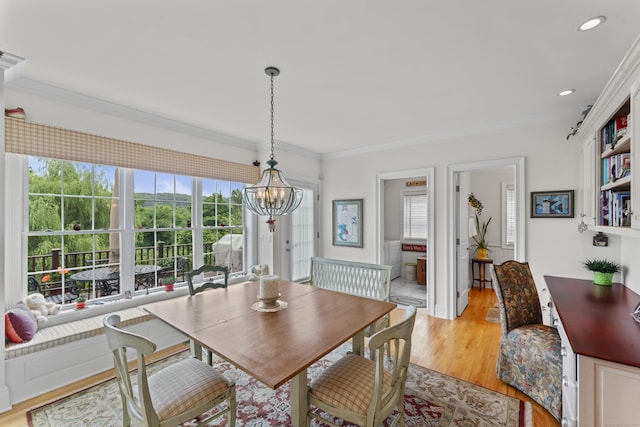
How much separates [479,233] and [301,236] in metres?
3.54

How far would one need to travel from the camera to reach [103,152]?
9.18 feet

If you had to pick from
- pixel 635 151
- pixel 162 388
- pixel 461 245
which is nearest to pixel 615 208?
pixel 635 151

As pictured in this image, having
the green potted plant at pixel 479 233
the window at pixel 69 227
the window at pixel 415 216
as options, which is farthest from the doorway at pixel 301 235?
the green potted plant at pixel 479 233

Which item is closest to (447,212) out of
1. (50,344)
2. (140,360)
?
(140,360)

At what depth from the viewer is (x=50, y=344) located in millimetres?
2324

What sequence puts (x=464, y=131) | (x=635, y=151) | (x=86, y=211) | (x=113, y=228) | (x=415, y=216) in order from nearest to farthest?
1. (x=635, y=151)
2. (x=86, y=211)
3. (x=113, y=228)
4. (x=464, y=131)
5. (x=415, y=216)

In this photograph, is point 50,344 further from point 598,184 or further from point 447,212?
point 598,184

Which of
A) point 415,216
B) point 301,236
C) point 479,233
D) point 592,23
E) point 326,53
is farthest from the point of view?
point 415,216

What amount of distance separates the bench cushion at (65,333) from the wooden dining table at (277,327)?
843mm

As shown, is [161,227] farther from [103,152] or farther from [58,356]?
[58,356]

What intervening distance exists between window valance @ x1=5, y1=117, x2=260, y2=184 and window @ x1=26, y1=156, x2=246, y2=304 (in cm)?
18

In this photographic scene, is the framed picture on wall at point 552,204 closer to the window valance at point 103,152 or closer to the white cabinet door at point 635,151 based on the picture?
the white cabinet door at point 635,151

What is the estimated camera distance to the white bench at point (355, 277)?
2.92 meters

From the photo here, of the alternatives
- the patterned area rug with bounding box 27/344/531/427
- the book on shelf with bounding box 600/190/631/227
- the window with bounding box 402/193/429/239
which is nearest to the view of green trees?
the patterned area rug with bounding box 27/344/531/427
